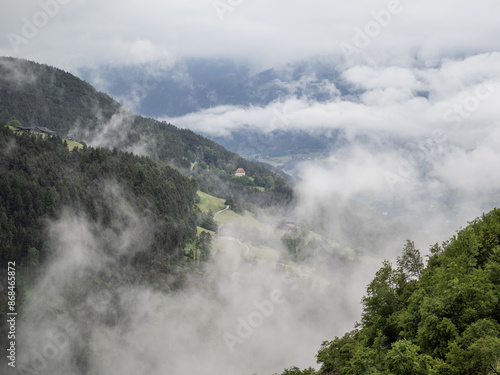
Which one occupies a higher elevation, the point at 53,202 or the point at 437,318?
the point at 53,202

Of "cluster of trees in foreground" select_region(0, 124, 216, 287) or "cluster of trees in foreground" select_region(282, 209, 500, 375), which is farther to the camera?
"cluster of trees in foreground" select_region(0, 124, 216, 287)

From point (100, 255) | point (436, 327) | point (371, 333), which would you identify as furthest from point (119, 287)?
point (436, 327)

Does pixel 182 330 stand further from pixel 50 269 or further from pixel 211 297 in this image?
pixel 50 269

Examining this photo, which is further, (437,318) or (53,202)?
(53,202)

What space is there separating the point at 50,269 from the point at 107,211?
128 ft

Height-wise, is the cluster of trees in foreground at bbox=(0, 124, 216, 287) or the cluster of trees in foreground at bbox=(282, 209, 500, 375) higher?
the cluster of trees in foreground at bbox=(0, 124, 216, 287)

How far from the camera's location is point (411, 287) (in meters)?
62.4

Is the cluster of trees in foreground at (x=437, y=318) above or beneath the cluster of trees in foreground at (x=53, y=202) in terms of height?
beneath

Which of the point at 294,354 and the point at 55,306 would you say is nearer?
the point at 55,306

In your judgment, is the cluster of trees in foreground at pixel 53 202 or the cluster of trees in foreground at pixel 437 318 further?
the cluster of trees in foreground at pixel 53 202

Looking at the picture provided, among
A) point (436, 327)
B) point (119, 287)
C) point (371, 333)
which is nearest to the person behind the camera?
point (436, 327)

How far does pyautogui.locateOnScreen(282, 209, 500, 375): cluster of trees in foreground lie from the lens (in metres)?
38.6

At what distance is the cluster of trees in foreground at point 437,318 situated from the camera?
3860 cm

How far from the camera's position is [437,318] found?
4438cm
